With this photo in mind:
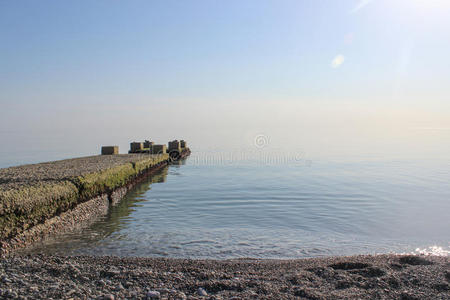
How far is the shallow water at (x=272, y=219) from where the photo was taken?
26.3 ft


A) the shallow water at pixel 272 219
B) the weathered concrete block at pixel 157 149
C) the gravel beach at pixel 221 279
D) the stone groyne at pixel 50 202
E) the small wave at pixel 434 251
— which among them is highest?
the weathered concrete block at pixel 157 149

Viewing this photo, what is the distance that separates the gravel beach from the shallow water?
5.51 ft

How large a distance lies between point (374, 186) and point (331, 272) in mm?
12498

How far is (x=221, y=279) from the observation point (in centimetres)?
524

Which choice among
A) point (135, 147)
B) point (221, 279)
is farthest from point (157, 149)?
point (221, 279)

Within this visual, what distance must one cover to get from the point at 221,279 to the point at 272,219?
566 cm

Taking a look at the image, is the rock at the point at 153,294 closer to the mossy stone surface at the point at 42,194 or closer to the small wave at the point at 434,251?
the mossy stone surface at the point at 42,194

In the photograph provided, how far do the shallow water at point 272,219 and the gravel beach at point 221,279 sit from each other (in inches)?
66.2

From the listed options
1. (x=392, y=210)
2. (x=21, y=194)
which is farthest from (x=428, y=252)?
(x=21, y=194)

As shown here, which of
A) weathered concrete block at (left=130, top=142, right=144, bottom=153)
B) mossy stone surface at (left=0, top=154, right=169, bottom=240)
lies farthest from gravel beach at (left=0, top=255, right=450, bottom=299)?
weathered concrete block at (left=130, top=142, right=144, bottom=153)

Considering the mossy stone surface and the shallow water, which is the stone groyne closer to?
the mossy stone surface

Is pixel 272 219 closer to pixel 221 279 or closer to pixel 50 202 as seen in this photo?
pixel 221 279

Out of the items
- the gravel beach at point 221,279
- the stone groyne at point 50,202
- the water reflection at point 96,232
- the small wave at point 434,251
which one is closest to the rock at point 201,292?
the gravel beach at point 221,279

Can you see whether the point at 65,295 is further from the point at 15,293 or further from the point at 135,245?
the point at 135,245
